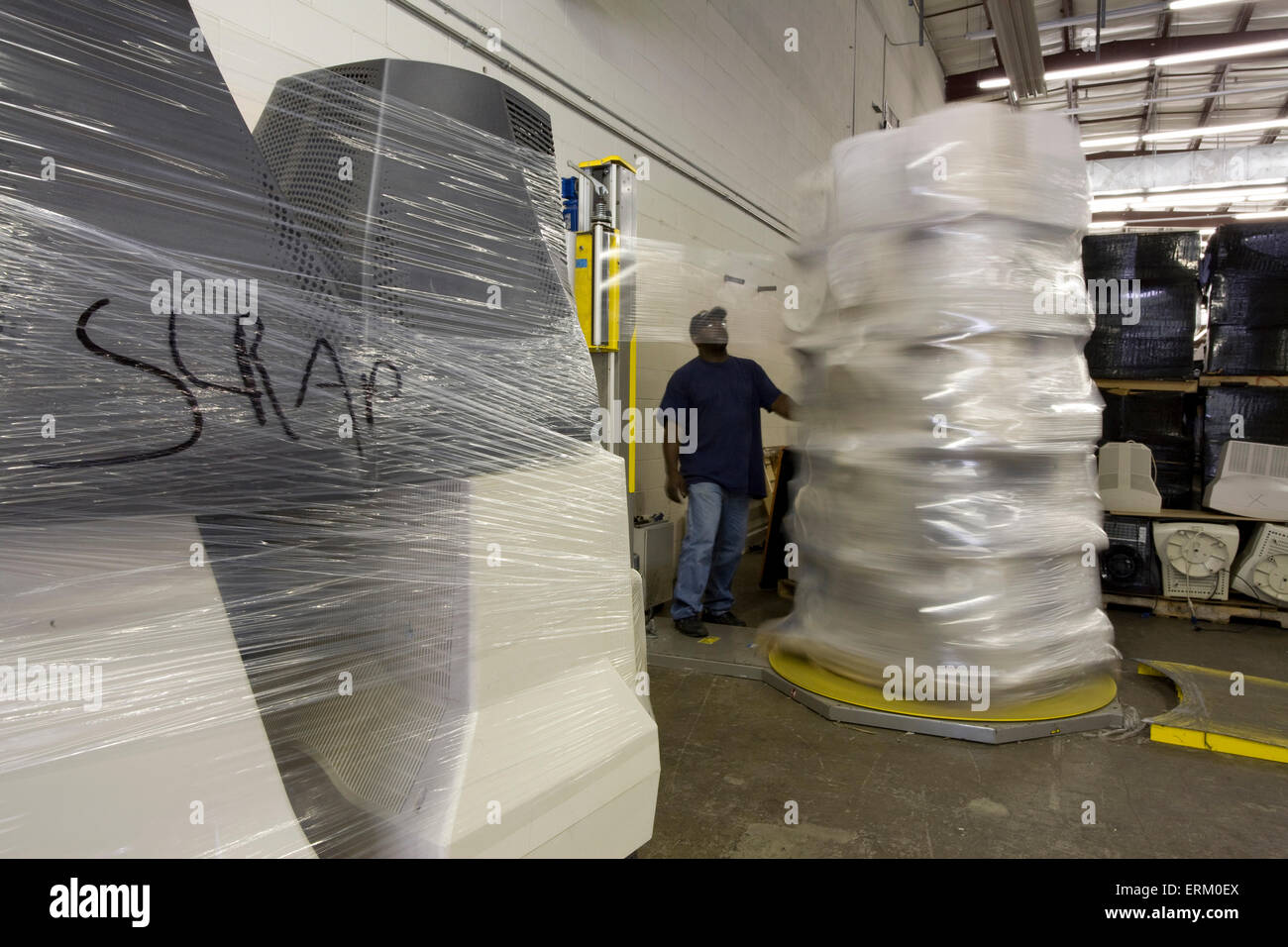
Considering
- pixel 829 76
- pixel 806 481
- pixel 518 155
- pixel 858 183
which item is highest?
pixel 829 76

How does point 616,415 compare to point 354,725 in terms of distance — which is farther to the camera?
point 616,415

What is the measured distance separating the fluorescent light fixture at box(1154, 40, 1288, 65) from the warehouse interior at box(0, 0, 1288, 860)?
3158mm

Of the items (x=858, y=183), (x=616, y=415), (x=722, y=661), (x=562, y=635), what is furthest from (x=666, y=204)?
(x=562, y=635)

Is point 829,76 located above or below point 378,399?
above

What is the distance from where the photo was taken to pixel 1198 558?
4434mm

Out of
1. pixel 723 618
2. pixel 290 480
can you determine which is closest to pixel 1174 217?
pixel 723 618

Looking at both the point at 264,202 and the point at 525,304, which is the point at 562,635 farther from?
the point at 264,202

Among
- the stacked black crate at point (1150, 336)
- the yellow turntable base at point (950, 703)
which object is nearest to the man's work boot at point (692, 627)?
the yellow turntable base at point (950, 703)

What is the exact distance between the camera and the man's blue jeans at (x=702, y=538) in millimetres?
3863

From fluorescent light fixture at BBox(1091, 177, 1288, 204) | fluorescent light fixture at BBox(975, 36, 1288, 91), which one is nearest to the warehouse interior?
fluorescent light fixture at BBox(975, 36, 1288, 91)

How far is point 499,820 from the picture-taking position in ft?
3.12

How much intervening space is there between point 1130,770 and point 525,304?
250 centimetres

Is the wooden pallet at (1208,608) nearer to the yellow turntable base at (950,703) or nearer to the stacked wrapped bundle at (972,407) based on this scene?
the yellow turntable base at (950,703)

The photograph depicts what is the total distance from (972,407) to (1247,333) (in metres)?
3.32
